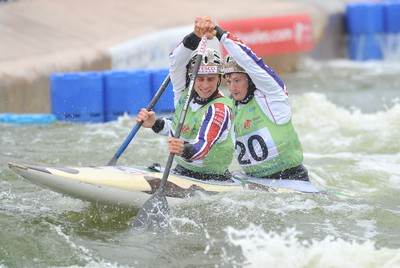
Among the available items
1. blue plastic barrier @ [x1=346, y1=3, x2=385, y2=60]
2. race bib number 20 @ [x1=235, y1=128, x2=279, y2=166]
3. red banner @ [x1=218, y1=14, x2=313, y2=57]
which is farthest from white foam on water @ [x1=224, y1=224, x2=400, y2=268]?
blue plastic barrier @ [x1=346, y1=3, x2=385, y2=60]

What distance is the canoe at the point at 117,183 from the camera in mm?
6719

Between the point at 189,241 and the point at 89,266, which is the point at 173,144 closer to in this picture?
the point at 189,241

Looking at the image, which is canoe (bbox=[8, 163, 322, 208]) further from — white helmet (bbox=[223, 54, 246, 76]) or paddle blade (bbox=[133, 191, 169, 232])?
white helmet (bbox=[223, 54, 246, 76])

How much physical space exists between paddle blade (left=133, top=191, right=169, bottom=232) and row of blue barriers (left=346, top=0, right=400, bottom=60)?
47.5ft

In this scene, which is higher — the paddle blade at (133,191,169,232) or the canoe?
the canoe

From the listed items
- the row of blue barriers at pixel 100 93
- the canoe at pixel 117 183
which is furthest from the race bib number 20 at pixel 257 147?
the row of blue barriers at pixel 100 93

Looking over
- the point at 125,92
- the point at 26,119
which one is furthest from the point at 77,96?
the point at 26,119

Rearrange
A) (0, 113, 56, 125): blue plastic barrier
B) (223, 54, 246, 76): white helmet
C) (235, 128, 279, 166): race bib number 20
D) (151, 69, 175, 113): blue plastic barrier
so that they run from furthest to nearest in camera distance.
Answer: (0, 113, 56, 125): blue plastic barrier
(151, 69, 175, 113): blue plastic barrier
(235, 128, 279, 166): race bib number 20
(223, 54, 246, 76): white helmet

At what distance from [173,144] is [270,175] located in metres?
1.20

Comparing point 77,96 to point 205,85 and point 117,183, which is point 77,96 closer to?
point 205,85

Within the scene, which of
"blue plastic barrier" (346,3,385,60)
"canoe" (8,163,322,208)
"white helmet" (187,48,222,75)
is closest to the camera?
"canoe" (8,163,322,208)

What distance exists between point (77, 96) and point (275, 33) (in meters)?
6.98

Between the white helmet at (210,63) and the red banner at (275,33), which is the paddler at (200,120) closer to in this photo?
the white helmet at (210,63)

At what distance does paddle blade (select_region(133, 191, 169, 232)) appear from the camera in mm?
6801
